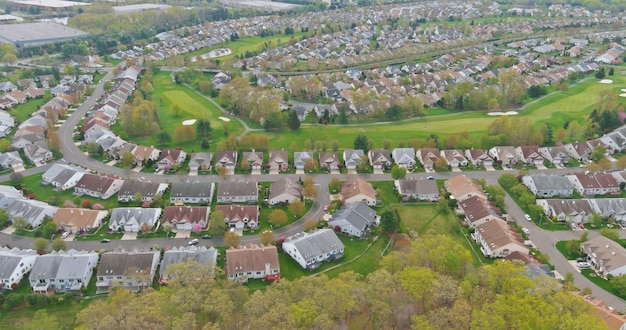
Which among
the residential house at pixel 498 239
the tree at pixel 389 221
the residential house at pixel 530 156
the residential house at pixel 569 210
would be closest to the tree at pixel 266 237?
the tree at pixel 389 221

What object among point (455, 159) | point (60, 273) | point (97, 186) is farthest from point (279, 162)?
point (60, 273)

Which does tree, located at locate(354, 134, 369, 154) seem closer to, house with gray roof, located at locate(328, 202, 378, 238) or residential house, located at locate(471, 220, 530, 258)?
house with gray roof, located at locate(328, 202, 378, 238)

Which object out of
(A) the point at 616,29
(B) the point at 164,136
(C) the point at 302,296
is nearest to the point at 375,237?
(C) the point at 302,296

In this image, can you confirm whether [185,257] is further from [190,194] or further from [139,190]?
[139,190]

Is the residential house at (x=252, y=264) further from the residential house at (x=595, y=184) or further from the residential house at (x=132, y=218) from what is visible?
the residential house at (x=595, y=184)

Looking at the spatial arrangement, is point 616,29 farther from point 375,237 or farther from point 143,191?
point 143,191
